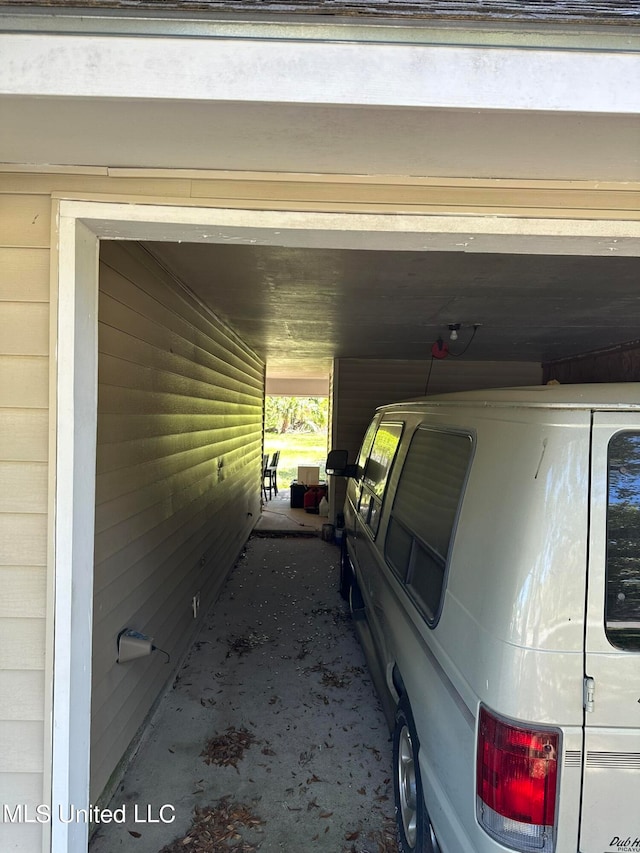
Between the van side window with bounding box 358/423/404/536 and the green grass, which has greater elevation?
the van side window with bounding box 358/423/404/536

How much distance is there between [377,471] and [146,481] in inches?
65.3

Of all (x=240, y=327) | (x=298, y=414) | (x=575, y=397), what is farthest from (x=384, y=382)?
(x=298, y=414)

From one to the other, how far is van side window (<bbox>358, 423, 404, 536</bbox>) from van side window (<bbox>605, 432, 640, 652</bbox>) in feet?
6.15

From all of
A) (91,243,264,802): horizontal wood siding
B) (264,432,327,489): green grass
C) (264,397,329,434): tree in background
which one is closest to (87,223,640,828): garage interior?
(91,243,264,802): horizontal wood siding

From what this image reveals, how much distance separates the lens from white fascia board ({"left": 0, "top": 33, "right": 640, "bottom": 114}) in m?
1.12

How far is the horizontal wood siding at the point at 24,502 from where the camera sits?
5.04 feet

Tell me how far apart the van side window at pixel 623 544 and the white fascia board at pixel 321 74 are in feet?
2.75

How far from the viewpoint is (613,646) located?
125cm

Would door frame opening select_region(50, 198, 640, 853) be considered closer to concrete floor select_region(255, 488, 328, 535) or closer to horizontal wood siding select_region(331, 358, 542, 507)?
horizontal wood siding select_region(331, 358, 542, 507)

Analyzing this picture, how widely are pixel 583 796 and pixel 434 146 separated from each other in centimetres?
173

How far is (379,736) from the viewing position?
3029 millimetres

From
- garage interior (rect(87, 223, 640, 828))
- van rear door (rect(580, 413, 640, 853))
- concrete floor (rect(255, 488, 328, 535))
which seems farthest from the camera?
concrete floor (rect(255, 488, 328, 535))

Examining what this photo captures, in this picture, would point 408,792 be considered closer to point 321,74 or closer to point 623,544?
point 623,544

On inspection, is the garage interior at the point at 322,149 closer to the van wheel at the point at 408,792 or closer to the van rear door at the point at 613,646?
the van rear door at the point at 613,646
